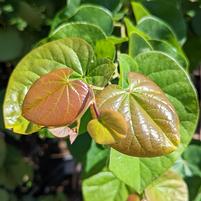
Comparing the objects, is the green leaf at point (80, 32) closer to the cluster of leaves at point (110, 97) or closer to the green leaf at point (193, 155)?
the cluster of leaves at point (110, 97)

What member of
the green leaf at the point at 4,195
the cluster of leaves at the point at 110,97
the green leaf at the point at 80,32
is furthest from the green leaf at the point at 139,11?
the green leaf at the point at 4,195

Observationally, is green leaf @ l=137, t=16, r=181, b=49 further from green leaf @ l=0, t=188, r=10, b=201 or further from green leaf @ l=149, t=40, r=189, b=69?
green leaf @ l=0, t=188, r=10, b=201

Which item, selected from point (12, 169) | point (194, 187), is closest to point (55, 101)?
point (194, 187)

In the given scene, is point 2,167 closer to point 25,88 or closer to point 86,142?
point 86,142

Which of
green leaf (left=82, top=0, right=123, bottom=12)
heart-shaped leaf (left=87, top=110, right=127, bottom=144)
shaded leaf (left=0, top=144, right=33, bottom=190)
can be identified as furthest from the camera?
shaded leaf (left=0, top=144, right=33, bottom=190)

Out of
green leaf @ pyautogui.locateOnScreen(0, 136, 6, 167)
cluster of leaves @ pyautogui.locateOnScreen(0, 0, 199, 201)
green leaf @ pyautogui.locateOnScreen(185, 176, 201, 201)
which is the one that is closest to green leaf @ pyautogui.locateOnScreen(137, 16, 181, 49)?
cluster of leaves @ pyautogui.locateOnScreen(0, 0, 199, 201)

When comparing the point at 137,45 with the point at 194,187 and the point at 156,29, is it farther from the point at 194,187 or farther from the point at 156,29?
the point at 194,187

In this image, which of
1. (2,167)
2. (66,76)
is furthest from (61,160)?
(66,76)
